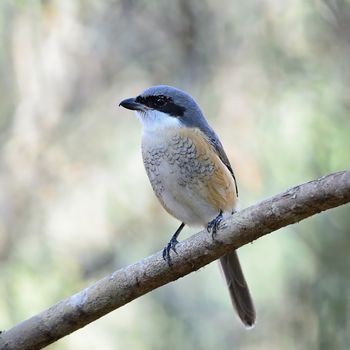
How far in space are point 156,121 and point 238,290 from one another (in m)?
1.20

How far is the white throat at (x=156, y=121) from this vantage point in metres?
4.45

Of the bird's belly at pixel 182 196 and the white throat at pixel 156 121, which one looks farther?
the white throat at pixel 156 121

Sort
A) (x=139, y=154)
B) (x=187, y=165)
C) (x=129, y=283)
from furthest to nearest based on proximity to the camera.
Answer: (x=139, y=154) < (x=187, y=165) < (x=129, y=283)

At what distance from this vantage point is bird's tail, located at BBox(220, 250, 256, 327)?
14.7 ft

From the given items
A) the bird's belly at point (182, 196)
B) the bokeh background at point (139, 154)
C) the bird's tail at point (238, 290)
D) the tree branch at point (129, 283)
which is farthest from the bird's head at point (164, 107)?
the tree branch at point (129, 283)

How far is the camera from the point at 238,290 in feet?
15.1

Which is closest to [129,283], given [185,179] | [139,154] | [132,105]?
[185,179]

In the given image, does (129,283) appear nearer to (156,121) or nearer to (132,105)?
(156,121)

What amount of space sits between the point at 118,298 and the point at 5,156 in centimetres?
300

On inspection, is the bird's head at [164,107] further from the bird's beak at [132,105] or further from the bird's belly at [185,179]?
the bird's belly at [185,179]

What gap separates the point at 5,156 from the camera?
6047 millimetres

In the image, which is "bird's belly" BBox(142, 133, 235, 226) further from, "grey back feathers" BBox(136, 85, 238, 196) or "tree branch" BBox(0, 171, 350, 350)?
"tree branch" BBox(0, 171, 350, 350)

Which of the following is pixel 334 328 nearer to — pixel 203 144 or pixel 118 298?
pixel 203 144

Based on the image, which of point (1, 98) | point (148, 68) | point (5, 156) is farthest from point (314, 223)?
point (1, 98)
